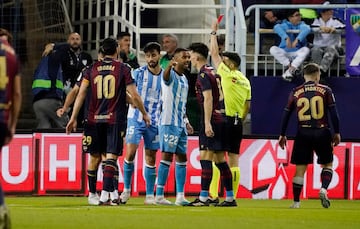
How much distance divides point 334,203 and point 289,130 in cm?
274

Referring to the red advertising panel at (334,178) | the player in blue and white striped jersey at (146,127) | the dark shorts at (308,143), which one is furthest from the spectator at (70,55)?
the dark shorts at (308,143)

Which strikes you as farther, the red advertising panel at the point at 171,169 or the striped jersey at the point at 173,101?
the red advertising panel at the point at 171,169

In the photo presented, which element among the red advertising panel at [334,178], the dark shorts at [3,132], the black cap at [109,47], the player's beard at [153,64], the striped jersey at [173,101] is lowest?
the red advertising panel at [334,178]

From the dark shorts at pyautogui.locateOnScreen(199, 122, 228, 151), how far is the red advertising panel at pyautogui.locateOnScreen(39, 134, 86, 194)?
15.8 feet

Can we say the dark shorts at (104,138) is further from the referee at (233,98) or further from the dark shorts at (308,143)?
the dark shorts at (308,143)

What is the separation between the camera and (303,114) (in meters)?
18.8

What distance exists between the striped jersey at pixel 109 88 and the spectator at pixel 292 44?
20.7 feet

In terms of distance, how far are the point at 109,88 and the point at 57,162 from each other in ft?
18.8

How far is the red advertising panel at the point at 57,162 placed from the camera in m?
22.8

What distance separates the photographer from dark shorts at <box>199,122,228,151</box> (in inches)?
722

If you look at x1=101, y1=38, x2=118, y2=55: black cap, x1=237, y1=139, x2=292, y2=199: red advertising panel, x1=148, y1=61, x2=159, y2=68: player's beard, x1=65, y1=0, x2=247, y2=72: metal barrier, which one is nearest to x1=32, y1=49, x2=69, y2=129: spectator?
x1=65, y1=0, x2=247, y2=72: metal barrier

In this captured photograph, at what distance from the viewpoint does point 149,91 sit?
19.4 m

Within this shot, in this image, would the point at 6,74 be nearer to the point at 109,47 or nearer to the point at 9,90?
the point at 9,90

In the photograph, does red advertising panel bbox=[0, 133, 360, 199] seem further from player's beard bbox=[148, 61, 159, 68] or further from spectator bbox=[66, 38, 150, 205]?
spectator bbox=[66, 38, 150, 205]
